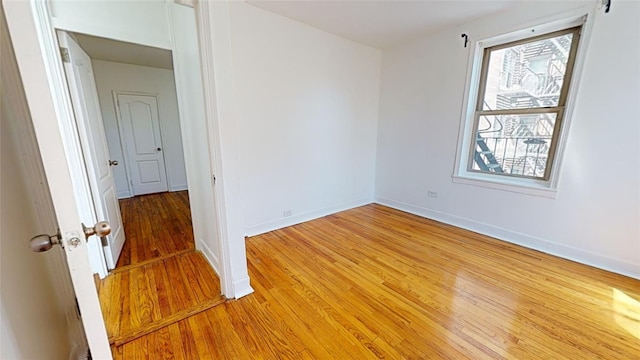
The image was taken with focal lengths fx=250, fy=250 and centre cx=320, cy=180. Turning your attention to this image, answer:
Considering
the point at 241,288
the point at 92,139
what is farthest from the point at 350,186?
the point at 92,139

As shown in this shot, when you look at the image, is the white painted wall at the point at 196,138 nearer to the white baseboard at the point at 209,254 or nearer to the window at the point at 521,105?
the white baseboard at the point at 209,254

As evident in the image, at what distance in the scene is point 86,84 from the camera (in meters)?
2.25

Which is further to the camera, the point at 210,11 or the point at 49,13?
the point at 49,13

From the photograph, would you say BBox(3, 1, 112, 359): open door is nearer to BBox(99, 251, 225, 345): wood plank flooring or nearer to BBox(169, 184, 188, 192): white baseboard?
BBox(99, 251, 225, 345): wood plank flooring

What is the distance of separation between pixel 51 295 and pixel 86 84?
78.3 inches

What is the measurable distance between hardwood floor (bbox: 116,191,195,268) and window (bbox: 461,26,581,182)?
3.71 m

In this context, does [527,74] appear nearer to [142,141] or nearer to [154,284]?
[154,284]

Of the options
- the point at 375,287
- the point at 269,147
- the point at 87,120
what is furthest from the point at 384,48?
the point at 87,120

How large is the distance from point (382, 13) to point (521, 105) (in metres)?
1.88

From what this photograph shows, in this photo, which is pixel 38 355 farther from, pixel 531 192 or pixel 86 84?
pixel 531 192

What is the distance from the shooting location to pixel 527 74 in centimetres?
277

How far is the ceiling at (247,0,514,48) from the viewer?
2541 mm

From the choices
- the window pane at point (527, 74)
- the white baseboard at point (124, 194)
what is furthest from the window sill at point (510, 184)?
the white baseboard at point (124, 194)

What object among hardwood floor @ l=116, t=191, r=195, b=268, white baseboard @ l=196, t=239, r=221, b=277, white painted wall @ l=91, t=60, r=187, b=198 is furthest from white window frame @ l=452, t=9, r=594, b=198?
white painted wall @ l=91, t=60, r=187, b=198
